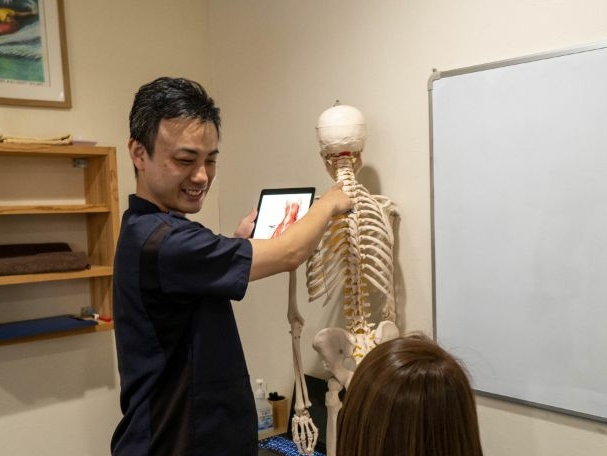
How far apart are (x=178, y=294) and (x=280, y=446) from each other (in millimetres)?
1189

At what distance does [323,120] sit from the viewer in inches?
75.2

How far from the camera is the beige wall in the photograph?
178cm

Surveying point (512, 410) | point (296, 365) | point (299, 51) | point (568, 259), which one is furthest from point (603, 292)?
point (299, 51)

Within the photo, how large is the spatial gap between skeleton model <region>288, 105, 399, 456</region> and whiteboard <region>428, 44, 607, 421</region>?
0.18 metres

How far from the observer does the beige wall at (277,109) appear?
1779 mm

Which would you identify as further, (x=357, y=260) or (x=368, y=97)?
(x=368, y=97)

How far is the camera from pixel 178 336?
139 cm

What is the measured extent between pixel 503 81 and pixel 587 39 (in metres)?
0.24

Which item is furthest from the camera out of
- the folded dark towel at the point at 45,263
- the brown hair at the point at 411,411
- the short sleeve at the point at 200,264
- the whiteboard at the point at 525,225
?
the folded dark towel at the point at 45,263

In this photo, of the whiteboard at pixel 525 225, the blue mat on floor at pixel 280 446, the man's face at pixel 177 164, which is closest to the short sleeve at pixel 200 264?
the man's face at pixel 177 164

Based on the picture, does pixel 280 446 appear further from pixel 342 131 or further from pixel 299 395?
pixel 342 131

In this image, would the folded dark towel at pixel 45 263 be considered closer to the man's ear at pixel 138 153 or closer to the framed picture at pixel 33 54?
the framed picture at pixel 33 54

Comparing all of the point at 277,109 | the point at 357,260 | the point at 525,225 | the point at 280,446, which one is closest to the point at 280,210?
the point at 357,260

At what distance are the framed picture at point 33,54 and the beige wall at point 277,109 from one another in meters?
0.05
